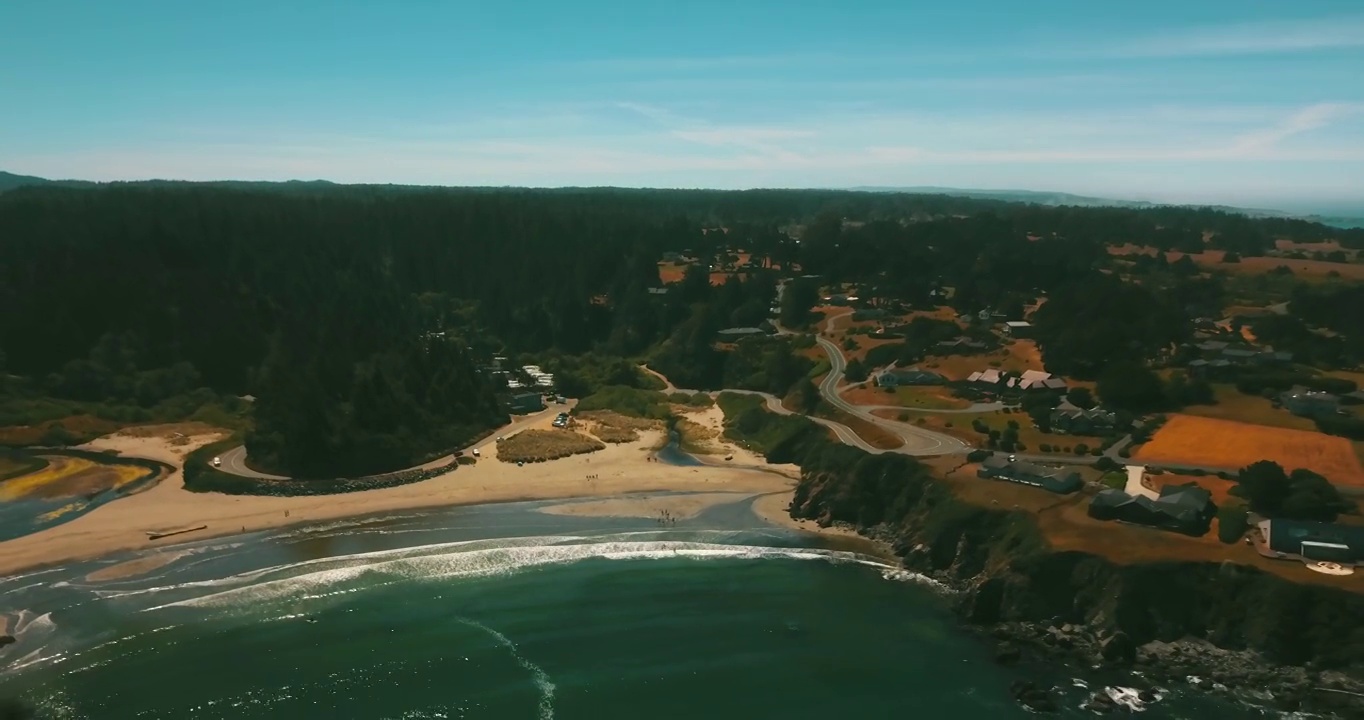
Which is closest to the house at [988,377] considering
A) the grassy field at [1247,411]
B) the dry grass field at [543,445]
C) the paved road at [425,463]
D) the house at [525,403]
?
the grassy field at [1247,411]

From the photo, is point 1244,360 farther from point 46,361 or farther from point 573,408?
point 46,361

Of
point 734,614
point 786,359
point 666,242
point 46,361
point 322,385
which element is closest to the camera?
point 734,614

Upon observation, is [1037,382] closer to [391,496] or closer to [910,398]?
[910,398]

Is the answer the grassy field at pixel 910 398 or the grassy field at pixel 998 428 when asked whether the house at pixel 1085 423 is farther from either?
the grassy field at pixel 910 398

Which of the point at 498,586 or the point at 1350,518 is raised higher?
the point at 1350,518

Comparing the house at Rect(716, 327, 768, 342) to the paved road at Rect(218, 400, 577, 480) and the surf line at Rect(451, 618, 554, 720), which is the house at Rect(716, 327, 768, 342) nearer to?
the paved road at Rect(218, 400, 577, 480)

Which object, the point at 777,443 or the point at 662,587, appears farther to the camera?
the point at 777,443

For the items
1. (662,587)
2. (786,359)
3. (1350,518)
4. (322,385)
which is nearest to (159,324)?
(322,385)

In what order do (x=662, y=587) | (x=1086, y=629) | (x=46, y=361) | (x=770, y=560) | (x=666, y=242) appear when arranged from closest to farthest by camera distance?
(x=1086, y=629)
(x=662, y=587)
(x=770, y=560)
(x=46, y=361)
(x=666, y=242)
